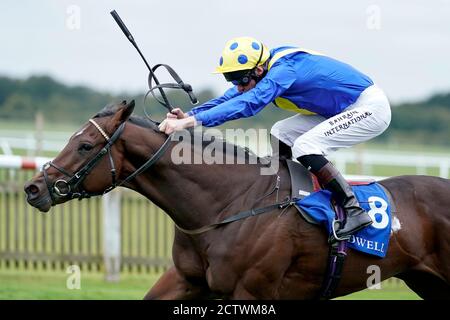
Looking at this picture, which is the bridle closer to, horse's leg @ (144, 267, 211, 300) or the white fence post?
horse's leg @ (144, 267, 211, 300)

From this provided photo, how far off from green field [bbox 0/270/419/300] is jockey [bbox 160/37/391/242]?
3181 millimetres

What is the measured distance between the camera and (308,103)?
586 centimetres

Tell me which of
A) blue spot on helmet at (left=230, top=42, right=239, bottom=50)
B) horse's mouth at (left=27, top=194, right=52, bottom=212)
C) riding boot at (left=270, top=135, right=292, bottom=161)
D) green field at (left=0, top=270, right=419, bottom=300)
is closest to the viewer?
horse's mouth at (left=27, top=194, right=52, bottom=212)

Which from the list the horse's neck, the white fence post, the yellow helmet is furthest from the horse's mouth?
the white fence post

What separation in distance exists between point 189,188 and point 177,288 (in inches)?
28.8

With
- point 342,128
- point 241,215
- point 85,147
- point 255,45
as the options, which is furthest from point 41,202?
point 342,128

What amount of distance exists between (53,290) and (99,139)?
152 inches

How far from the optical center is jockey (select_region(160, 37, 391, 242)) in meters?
5.45

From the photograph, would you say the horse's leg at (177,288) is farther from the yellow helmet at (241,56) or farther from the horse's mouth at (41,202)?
the yellow helmet at (241,56)

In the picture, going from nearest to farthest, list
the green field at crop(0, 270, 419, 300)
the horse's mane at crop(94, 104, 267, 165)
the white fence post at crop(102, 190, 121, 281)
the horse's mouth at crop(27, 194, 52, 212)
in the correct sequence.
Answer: the horse's mouth at crop(27, 194, 52, 212)
the horse's mane at crop(94, 104, 267, 165)
the green field at crop(0, 270, 419, 300)
the white fence post at crop(102, 190, 121, 281)

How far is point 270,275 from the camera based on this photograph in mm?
5375

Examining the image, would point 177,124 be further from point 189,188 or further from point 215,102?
point 215,102

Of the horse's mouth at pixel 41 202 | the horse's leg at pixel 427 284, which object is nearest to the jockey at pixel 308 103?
the horse's leg at pixel 427 284

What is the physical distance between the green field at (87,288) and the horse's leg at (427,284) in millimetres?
3042
